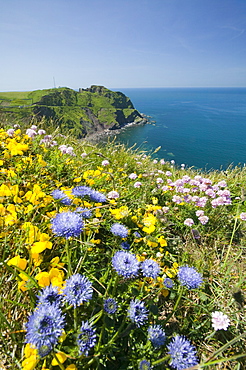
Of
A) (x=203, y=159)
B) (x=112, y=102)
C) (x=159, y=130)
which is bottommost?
(x=203, y=159)

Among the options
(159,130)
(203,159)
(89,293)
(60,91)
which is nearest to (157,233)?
(89,293)

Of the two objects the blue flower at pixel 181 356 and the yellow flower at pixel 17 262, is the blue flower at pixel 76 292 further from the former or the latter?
the blue flower at pixel 181 356

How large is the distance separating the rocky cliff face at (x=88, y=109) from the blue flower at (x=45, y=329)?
4346 inches

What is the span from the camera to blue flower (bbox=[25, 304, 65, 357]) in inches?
40.1

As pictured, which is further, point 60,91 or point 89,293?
point 60,91

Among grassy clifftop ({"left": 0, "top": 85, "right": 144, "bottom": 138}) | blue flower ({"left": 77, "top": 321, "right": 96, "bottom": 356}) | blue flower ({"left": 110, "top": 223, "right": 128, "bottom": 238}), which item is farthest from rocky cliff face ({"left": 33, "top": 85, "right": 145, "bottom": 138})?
blue flower ({"left": 77, "top": 321, "right": 96, "bottom": 356})

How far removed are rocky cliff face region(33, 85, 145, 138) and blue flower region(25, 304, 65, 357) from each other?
110m

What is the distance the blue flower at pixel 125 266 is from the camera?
1.50 m

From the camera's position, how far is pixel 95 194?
6.92 ft

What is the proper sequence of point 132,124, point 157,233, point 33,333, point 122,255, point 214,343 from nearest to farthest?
1. point 33,333
2. point 122,255
3. point 214,343
4. point 157,233
5. point 132,124

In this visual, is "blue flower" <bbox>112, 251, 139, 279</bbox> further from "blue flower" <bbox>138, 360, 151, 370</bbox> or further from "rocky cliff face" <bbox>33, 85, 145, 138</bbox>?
"rocky cliff face" <bbox>33, 85, 145, 138</bbox>

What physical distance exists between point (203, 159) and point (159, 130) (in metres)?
44.3

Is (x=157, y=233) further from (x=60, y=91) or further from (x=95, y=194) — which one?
(x=60, y=91)

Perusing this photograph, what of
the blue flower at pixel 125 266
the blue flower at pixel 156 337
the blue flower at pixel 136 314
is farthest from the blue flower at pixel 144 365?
the blue flower at pixel 125 266
